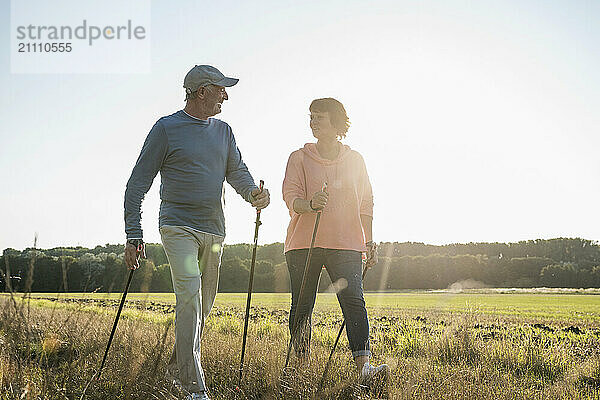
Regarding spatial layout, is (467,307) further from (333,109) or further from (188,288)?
(188,288)

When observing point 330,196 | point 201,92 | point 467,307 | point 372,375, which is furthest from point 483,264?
point 201,92

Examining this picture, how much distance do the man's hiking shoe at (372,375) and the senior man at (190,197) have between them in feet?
3.93

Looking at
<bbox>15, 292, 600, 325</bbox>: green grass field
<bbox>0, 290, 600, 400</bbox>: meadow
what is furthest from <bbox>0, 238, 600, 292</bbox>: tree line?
<bbox>0, 290, 600, 400</bbox>: meadow

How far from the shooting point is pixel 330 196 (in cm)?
527

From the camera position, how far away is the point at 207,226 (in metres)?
4.67

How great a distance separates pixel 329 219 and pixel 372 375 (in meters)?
1.39

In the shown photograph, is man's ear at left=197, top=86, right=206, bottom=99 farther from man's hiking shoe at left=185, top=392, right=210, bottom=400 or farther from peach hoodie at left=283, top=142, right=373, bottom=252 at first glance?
man's hiking shoe at left=185, top=392, right=210, bottom=400

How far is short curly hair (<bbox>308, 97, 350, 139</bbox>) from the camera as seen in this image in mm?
5340

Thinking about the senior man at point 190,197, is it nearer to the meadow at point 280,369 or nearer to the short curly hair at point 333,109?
the meadow at point 280,369

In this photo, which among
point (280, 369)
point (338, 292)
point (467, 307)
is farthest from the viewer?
point (467, 307)

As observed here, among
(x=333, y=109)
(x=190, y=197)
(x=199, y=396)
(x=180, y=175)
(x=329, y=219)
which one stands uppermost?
(x=333, y=109)

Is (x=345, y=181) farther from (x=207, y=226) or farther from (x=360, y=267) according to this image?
(x=207, y=226)

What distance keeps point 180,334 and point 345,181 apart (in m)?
1.99

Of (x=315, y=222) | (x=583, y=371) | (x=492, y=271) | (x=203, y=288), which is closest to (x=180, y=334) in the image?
(x=203, y=288)
